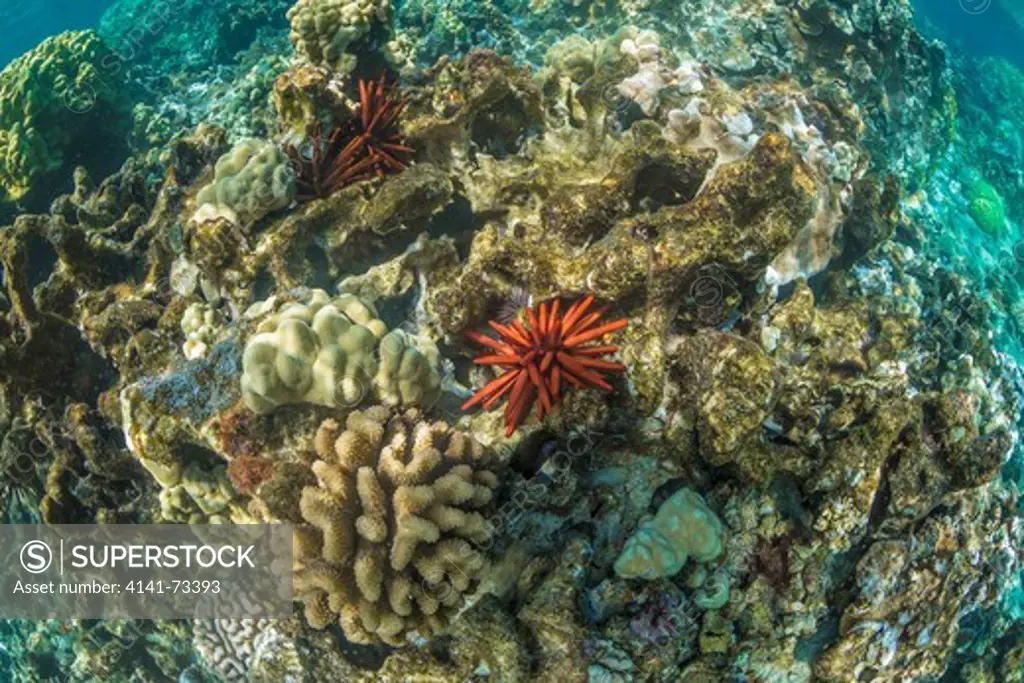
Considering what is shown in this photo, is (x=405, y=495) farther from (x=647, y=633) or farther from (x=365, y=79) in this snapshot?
(x=365, y=79)

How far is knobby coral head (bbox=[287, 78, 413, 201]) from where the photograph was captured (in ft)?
19.2

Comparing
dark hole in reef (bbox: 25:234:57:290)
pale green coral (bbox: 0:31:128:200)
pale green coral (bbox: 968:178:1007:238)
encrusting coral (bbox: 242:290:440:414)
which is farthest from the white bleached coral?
pale green coral (bbox: 0:31:128:200)

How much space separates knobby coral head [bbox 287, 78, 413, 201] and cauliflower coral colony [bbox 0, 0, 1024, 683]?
1.6 inches

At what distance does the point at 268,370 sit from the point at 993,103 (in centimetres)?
2013

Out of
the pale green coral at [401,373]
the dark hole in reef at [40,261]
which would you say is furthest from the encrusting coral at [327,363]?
the dark hole in reef at [40,261]

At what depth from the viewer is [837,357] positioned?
589 cm

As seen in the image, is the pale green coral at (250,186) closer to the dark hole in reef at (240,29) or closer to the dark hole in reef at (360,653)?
the dark hole in reef at (360,653)

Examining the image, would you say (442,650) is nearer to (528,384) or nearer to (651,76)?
(528,384)

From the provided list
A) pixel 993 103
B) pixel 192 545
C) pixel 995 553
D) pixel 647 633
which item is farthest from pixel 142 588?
pixel 993 103

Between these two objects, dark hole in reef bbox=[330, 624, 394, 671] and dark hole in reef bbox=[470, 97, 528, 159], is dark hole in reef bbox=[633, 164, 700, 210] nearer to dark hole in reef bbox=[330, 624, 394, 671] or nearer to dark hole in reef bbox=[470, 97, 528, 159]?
dark hole in reef bbox=[470, 97, 528, 159]

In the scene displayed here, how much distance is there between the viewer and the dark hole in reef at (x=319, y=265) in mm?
5754

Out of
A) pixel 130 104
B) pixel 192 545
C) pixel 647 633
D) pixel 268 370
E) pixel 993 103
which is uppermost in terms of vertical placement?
pixel 993 103

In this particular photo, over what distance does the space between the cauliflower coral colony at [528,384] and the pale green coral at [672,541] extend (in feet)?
0.07

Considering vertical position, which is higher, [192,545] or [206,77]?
[206,77]
